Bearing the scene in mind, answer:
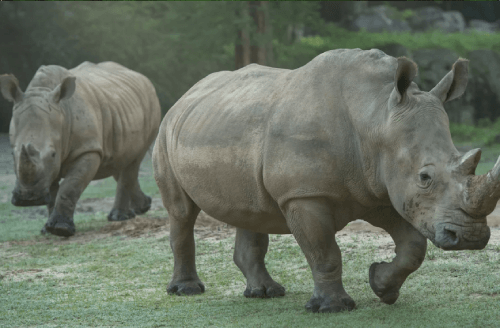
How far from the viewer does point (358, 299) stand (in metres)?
5.24

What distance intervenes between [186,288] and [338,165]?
1.86 metres

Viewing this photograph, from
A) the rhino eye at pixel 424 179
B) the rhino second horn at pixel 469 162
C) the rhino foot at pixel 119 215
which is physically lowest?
the rhino foot at pixel 119 215

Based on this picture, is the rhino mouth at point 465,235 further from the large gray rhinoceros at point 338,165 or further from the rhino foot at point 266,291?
the rhino foot at point 266,291

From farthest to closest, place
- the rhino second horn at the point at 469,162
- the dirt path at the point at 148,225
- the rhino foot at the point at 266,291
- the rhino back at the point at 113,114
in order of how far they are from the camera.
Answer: the rhino back at the point at 113,114, the dirt path at the point at 148,225, the rhino foot at the point at 266,291, the rhino second horn at the point at 469,162

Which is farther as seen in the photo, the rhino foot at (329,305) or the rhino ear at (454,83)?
the rhino foot at (329,305)

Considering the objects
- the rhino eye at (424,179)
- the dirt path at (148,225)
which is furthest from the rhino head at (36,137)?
the rhino eye at (424,179)

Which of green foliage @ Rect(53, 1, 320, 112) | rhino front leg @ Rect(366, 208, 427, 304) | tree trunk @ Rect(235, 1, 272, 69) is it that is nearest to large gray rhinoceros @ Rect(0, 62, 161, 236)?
tree trunk @ Rect(235, 1, 272, 69)

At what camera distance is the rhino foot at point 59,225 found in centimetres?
911

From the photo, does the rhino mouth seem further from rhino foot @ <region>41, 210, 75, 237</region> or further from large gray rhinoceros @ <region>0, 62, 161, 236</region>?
rhino foot @ <region>41, 210, 75, 237</region>

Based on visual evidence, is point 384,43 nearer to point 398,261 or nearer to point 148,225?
point 148,225

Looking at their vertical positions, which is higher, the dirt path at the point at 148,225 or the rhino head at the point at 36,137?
the rhino head at the point at 36,137

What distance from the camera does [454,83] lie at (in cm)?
471

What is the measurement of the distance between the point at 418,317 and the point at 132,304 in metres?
2.08

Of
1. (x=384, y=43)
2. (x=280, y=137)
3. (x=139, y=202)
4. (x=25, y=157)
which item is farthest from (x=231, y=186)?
(x=384, y=43)
